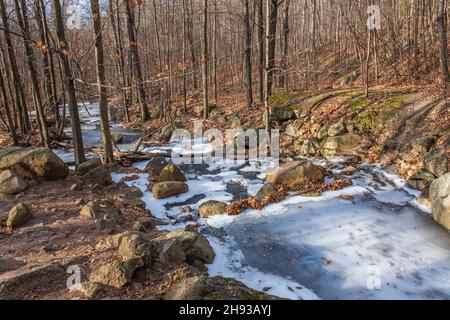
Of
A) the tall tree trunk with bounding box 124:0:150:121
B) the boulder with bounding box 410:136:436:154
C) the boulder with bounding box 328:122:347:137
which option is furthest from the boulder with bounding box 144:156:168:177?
the tall tree trunk with bounding box 124:0:150:121

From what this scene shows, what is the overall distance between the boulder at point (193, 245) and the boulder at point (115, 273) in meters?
1.01

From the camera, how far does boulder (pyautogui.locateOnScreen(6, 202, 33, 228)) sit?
6.59m

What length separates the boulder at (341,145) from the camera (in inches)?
445

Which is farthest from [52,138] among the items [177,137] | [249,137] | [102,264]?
[102,264]

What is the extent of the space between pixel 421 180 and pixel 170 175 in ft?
22.3

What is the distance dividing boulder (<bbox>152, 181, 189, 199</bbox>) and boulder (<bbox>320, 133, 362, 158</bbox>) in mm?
5228

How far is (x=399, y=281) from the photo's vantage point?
17.6 ft

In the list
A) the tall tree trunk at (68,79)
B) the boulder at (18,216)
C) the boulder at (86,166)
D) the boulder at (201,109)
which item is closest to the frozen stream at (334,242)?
the boulder at (86,166)

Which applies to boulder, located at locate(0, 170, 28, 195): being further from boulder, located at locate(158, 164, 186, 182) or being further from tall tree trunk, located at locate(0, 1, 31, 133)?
tall tree trunk, located at locate(0, 1, 31, 133)

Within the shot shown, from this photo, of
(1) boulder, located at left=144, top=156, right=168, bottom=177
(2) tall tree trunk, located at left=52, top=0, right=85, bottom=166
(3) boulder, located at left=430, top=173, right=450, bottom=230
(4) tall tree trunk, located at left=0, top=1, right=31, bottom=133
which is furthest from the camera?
(4) tall tree trunk, located at left=0, top=1, right=31, bottom=133

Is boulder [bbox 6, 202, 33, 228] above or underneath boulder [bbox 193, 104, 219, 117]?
underneath

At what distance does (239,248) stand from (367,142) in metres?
6.95

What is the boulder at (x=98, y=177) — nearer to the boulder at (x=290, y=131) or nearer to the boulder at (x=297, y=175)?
the boulder at (x=297, y=175)
